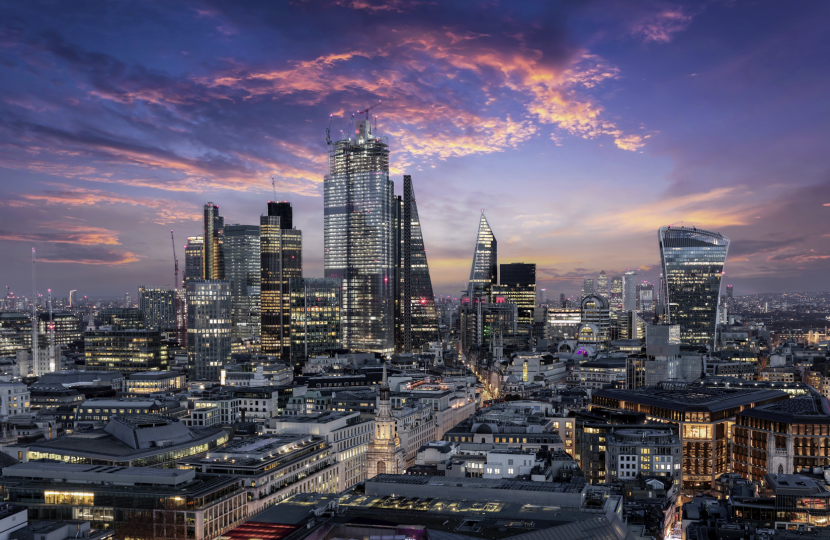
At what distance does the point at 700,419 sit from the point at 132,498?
10896 cm

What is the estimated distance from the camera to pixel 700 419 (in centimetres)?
15688

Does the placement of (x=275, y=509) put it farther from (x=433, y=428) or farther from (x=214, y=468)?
(x=433, y=428)

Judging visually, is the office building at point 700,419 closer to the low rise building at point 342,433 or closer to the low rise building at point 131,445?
the low rise building at point 342,433

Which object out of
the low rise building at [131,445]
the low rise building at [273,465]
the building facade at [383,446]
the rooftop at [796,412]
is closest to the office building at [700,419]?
the rooftop at [796,412]

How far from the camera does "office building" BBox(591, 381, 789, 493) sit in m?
152

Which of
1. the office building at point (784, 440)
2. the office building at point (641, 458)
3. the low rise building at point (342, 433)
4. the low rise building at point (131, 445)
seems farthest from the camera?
the office building at point (784, 440)

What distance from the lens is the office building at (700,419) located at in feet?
499

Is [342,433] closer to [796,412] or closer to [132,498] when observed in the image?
[132,498]

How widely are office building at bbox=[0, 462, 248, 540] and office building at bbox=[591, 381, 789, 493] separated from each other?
87417 mm

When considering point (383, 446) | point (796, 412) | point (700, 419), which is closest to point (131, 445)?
point (383, 446)

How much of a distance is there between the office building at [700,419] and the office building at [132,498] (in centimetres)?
8742

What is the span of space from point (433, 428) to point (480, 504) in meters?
96.7

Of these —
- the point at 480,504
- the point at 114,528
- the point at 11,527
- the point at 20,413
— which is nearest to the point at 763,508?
the point at 480,504

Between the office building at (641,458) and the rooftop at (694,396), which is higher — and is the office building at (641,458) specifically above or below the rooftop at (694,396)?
below
